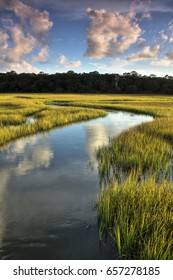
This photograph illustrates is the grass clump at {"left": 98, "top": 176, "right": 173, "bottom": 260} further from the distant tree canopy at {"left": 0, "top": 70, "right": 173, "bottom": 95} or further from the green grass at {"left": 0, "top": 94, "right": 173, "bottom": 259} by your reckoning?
the distant tree canopy at {"left": 0, "top": 70, "right": 173, "bottom": 95}

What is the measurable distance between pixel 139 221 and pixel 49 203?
308 cm

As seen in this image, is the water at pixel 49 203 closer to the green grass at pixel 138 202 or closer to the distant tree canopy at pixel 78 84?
the green grass at pixel 138 202

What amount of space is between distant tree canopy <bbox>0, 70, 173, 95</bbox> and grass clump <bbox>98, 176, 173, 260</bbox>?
9961 centimetres

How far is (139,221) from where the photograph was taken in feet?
21.9

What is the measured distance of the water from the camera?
645 centimetres

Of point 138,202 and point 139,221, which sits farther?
point 138,202

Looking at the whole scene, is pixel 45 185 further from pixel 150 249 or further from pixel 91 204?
pixel 150 249

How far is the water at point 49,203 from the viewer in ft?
21.2

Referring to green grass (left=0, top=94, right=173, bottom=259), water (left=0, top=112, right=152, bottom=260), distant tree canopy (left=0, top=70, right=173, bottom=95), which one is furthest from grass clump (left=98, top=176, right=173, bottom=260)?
distant tree canopy (left=0, top=70, right=173, bottom=95)

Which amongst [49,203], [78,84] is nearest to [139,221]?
[49,203]

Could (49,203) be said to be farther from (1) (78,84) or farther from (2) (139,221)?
(1) (78,84)

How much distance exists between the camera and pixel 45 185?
34.0ft
